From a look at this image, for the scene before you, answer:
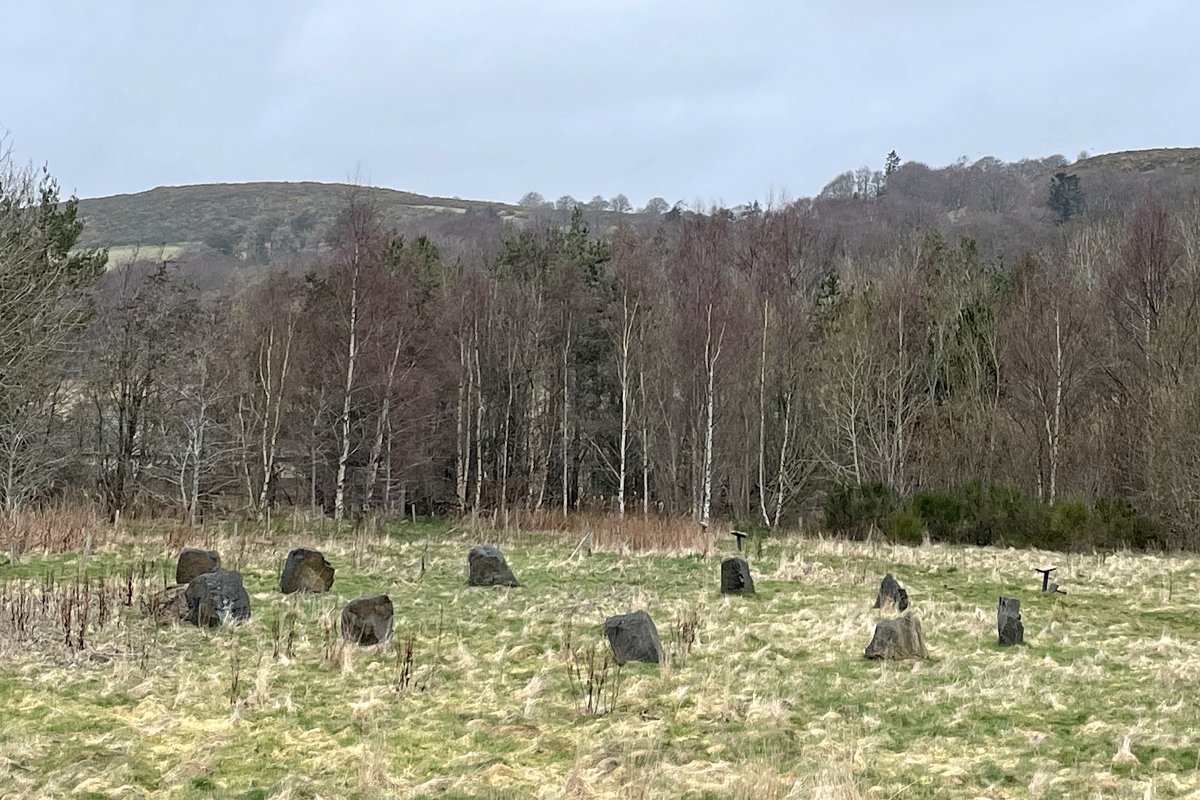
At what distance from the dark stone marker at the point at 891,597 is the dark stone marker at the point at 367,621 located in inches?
260

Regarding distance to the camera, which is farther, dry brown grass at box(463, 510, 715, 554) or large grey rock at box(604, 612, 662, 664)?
dry brown grass at box(463, 510, 715, 554)

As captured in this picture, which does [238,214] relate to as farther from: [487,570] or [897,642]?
[897,642]

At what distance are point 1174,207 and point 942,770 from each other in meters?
54.1

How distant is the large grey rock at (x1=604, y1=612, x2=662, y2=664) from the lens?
8.82 m

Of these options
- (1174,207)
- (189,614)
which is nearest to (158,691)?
(189,614)

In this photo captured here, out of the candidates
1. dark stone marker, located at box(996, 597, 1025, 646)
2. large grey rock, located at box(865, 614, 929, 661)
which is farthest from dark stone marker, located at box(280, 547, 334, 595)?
dark stone marker, located at box(996, 597, 1025, 646)

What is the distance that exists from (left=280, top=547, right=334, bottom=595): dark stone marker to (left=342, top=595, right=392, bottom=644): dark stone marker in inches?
131

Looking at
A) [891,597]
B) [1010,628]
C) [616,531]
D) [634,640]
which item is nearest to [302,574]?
[634,640]

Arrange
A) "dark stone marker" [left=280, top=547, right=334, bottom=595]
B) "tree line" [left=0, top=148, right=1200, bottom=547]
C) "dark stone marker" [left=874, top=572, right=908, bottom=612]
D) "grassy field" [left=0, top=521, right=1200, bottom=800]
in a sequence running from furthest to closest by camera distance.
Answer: "tree line" [left=0, top=148, right=1200, bottom=547], "dark stone marker" [left=280, top=547, right=334, bottom=595], "dark stone marker" [left=874, top=572, right=908, bottom=612], "grassy field" [left=0, top=521, right=1200, bottom=800]

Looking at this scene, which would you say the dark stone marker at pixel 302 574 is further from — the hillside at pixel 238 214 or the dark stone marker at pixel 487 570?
the hillside at pixel 238 214

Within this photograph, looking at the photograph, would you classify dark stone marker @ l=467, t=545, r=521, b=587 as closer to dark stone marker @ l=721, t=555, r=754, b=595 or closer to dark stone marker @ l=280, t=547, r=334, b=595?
dark stone marker @ l=280, t=547, r=334, b=595

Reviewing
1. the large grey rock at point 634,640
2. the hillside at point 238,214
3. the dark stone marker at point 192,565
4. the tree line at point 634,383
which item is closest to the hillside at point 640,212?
the hillside at point 238,214

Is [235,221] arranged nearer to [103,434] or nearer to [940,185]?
[940,185]

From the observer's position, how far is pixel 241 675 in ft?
26.1
